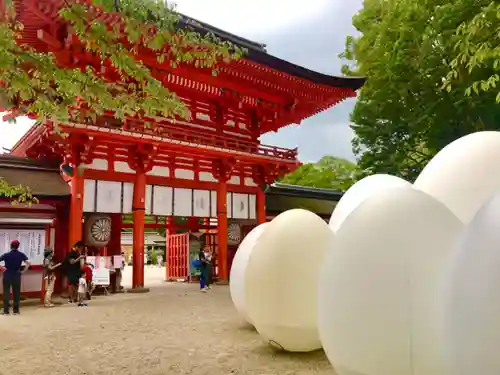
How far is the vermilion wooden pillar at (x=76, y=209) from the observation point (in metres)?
12.6

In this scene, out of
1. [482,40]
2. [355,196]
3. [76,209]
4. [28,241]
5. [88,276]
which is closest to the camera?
[355,196]

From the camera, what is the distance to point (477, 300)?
266 cm

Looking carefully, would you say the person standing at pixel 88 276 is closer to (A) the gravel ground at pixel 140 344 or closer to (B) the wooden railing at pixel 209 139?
(A) the gravel ground at pixel 140 344

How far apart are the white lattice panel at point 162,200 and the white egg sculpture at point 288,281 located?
9998 mm

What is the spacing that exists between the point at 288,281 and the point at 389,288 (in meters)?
2.00

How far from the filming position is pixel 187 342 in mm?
6562

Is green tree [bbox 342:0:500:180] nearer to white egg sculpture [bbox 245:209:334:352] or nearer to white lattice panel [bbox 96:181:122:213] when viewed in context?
white egg sculpture [bbox 245:209:334:352]

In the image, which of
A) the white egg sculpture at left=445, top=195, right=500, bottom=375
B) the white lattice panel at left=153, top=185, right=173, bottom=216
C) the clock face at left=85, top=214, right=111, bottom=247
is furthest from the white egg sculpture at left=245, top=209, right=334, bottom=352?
the white lattice panel at left=153, top=185, right=173, bottom=216

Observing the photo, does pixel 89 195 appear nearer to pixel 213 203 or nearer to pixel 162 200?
pixel 162 200

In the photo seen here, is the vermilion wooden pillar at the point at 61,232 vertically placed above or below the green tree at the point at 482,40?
below

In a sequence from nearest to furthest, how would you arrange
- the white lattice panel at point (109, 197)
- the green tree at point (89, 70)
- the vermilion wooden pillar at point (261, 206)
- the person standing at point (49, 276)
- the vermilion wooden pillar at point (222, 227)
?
the green tree at point (89, 70)
the person standing at point (49, 276)
the white lattice panel at point (109, 197)
the vermilion wooden pillar at point (222, 227)
the vermilion wooden pillar at point (261, 206)

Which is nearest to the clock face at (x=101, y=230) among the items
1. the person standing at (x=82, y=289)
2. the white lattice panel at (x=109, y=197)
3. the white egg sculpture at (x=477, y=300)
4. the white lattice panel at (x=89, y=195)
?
the white lattice panel at (x=109, y=197)

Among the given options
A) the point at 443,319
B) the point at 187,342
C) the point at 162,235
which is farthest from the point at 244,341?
the point at 162,235

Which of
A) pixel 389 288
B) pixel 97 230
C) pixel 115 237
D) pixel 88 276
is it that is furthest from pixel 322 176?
pixel 389 288
